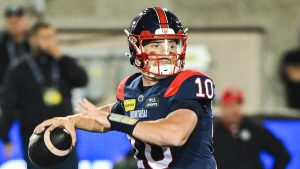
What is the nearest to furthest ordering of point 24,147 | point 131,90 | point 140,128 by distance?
point 140,128 → point 131,90 → point 24,147

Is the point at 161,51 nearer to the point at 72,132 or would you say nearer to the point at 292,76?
the point at 72,132

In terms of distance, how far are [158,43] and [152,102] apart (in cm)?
30

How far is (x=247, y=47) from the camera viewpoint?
35.5ft

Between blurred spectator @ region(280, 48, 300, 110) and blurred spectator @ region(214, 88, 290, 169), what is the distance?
A: 6.62 ft

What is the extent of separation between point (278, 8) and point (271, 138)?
3520 mm

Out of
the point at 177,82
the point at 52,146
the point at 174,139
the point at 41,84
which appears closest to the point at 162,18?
the point at 177,82

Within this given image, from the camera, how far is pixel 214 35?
10852 millimetres

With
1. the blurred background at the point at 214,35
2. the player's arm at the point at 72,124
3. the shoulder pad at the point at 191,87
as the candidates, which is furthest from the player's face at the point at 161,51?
the blurred background at the point at 214,35

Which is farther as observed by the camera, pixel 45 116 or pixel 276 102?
pixel 276 102

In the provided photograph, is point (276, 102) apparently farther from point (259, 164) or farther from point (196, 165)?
point (196, 165)

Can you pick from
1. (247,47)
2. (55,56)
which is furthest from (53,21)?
(55,56)

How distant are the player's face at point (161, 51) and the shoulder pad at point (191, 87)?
103mm

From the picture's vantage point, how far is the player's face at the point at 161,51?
16.0 feet

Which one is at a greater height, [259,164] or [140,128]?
[140,128]
